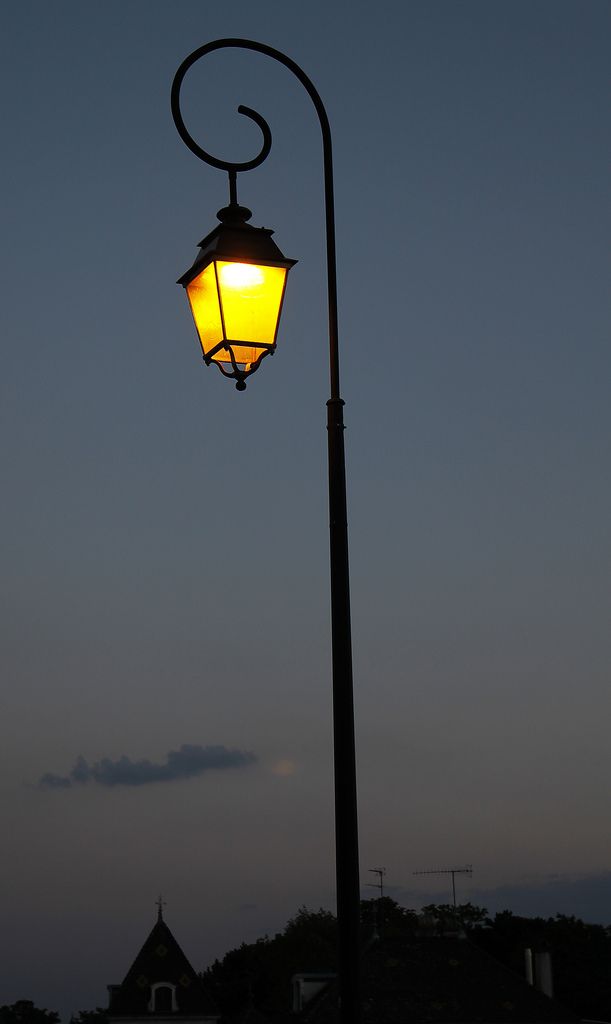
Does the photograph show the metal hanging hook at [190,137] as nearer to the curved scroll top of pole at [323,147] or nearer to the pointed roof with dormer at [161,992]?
the curved scroll top of pole at [323,147]

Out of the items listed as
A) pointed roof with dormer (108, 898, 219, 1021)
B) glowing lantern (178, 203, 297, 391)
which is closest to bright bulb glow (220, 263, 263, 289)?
glowing lantern (178, 203, 297, 391)

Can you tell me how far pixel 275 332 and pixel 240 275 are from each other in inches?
16.7

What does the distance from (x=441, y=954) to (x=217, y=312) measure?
7261 centimetres

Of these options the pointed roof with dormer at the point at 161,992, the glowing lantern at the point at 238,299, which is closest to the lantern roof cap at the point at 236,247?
the glowing lantern at the point at 238,299

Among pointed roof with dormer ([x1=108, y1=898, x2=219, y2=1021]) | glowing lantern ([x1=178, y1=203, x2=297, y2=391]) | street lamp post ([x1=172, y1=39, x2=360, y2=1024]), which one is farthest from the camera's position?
pointed roof with dormer ([x1=108, y1=898, x2=219, y2=1021])

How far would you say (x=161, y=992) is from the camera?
8494cm

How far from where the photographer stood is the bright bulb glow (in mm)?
8391

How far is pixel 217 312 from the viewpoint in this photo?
27.5ft

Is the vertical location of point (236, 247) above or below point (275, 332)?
above

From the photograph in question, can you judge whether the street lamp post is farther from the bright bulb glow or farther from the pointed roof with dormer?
the pointed roof with dormer

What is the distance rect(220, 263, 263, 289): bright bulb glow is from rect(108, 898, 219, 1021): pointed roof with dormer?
83107 millimetres

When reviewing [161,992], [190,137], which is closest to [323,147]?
[190,137]

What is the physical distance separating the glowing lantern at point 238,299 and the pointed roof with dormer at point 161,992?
8292 cm

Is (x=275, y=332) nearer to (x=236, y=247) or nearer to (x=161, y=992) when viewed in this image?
(x=236, y=247)
